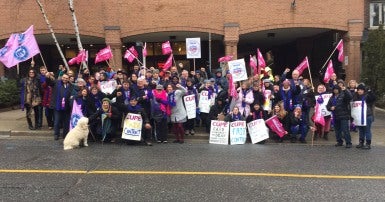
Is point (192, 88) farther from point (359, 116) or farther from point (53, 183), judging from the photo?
point (53, 183)

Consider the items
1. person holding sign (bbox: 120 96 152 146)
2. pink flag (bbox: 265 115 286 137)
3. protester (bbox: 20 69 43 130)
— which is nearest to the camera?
person holding sign (bbox: 120 96 152 146)

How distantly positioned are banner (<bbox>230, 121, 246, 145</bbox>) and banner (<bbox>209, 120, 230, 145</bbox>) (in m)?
0.13

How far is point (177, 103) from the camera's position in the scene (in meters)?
12.2

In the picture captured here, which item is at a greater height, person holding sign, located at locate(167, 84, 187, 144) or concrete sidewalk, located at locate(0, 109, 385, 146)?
person holding sign, located at locate(167, 84, 187, 144)

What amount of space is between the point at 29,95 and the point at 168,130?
390 centimetres

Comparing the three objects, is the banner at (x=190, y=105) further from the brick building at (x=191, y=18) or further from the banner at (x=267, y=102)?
the brick building at (x=191, y=18)

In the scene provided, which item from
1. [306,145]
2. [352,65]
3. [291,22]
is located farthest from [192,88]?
[352,65]

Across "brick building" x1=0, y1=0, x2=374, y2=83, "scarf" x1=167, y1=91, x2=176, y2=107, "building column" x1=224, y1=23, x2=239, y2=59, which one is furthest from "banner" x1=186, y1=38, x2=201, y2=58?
"building column" x1=224, y1=23, x2=239, y2=59

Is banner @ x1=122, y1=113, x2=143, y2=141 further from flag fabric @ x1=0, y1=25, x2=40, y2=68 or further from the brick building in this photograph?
the brick building

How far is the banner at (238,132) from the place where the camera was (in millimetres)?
11945

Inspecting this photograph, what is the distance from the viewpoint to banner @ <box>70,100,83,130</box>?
458 inches

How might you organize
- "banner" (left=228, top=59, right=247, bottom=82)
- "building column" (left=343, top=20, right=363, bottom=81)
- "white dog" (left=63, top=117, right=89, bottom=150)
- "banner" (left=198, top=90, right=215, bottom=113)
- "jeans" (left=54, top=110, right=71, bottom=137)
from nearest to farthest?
"white dog" (left=63, top=117, right=89, bottom=150)
"jeans" (left=54, top=110, right=71, bottom=137)
"banner" (left=198, top=90, right=215, bottom=113)
"banner" (left=228, top=59, right=247, bottom=82)
"building column" (left=343, top=20, right=363, bottom=81)

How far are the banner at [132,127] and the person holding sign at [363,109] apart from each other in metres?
5.34

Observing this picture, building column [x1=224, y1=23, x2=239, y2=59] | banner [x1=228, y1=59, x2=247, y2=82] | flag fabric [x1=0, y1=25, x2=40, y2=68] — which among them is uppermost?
building column [x1=224, y1=23, x2=239, y2=59]
